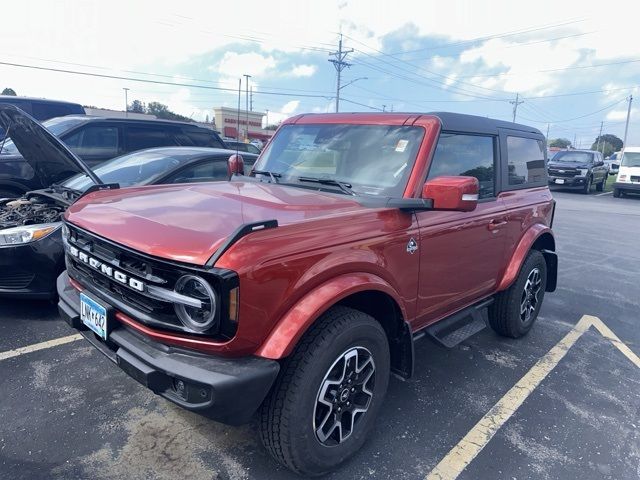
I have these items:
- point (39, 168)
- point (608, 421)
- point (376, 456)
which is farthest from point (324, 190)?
point (39, 168)

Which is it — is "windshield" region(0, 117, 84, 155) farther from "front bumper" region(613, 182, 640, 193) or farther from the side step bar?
"front bumper" region(613, 182, 640, 193)

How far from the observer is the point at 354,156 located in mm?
3260

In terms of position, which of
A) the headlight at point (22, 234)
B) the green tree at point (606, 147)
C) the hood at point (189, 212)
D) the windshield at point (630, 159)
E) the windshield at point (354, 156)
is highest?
the green tree at point (606, 147)

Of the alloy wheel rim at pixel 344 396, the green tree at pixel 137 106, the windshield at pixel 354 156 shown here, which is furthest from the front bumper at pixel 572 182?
the green tree at pixel 137 106

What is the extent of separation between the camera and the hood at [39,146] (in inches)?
175

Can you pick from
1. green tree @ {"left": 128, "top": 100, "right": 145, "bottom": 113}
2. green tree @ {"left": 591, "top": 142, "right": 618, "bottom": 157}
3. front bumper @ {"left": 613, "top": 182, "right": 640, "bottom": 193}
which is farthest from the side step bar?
green tree @ {"left": 591, "top": 142, "right": 618, "bottom": 157}

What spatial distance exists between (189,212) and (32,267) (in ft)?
7.62

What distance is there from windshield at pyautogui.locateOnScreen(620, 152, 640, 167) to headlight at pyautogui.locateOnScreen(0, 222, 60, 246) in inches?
882

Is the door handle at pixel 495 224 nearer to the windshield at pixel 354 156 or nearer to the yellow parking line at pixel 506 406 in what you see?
the windshield at pixel 354 156

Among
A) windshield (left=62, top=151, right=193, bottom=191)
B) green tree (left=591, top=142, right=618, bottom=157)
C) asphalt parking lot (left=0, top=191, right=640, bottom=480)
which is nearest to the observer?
asphalt parking lot (left=0, top=191, right=640, bottom=480)

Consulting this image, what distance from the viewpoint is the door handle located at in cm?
358

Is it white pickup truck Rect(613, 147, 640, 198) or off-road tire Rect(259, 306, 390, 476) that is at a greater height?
white pickup truck Rect(613, 147, 640, 198)

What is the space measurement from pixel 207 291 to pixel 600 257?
26.3 ft

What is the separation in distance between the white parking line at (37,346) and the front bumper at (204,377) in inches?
76.5
